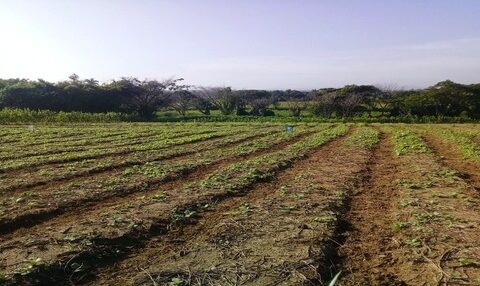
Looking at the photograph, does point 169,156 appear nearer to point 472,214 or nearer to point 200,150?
point 200,150

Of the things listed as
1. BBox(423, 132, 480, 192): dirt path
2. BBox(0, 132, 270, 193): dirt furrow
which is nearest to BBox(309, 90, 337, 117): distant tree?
BBox(423, 132, 480, 192): dirt path

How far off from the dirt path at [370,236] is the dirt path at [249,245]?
14.5 inches

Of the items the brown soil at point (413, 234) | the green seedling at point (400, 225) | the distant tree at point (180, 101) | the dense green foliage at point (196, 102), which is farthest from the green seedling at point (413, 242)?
the distant tree at point (180, 101)

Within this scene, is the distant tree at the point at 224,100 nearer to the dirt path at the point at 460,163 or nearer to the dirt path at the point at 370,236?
the dirt path at the point at 460,163

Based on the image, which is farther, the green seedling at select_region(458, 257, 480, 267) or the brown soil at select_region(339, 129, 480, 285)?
the green seedling at select_region(458, 257, 480, 267)

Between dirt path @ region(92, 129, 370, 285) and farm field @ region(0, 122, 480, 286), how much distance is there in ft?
0.07

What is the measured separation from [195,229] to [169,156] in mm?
11086

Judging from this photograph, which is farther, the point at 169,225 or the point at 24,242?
the point at 169,225

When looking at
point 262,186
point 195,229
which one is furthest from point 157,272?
point 262,186

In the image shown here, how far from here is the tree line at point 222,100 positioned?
61.4m

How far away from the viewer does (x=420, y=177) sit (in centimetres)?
1332

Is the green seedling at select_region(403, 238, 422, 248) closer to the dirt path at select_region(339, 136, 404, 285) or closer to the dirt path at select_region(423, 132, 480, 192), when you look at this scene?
the dirt path at select_region(339, 136, 404, 285)

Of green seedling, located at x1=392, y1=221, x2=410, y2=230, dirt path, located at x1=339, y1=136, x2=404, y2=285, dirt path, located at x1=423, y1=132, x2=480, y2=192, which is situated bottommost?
dirt path, located at x1=423, y1=132, x2=480, y2=192

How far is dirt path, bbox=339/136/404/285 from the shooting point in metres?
→ 6.30
